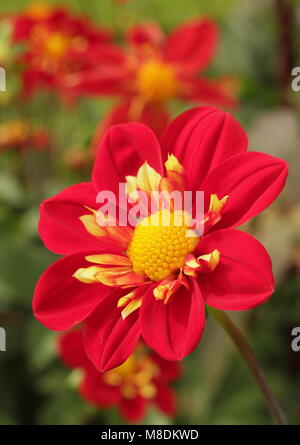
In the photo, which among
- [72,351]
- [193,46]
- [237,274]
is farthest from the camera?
[193,46]

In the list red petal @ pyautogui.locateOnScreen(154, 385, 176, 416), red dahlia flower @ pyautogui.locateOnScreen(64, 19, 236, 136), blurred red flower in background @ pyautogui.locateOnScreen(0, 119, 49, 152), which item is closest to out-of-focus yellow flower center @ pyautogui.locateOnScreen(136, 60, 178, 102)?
red dahlia flower @ pyautogui.locateOnScreen(64, 19, 236, 136)

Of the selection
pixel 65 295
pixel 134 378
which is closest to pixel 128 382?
pixel 134 378

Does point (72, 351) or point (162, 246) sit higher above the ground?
point (162, 246)

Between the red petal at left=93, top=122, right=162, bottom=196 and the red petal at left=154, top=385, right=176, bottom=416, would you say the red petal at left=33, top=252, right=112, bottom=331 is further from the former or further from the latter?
the red petal at left=154, top=385, right=176, bottom=416

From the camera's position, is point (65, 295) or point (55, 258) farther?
point (55, 258)

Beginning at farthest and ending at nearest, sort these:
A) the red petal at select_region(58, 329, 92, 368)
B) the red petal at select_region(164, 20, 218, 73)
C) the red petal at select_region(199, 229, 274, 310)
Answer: the red petal at select_region(164, 20, 218, 73) < the red petal at select_region(58, 329, 92, 368) < the red petal at select_region(199, 229, 274, 310)

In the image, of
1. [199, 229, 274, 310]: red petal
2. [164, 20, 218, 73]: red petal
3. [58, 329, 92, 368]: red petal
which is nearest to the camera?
[199, 229, 274, 310]: red petal

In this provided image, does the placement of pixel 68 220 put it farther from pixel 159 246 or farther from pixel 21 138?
pixel 21 138

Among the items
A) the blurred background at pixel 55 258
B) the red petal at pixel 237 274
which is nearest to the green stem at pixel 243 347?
the red petal at pixel 237 274

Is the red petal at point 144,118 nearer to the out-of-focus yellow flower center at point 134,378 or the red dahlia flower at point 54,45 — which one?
the red dahlia flower at point 54,45
